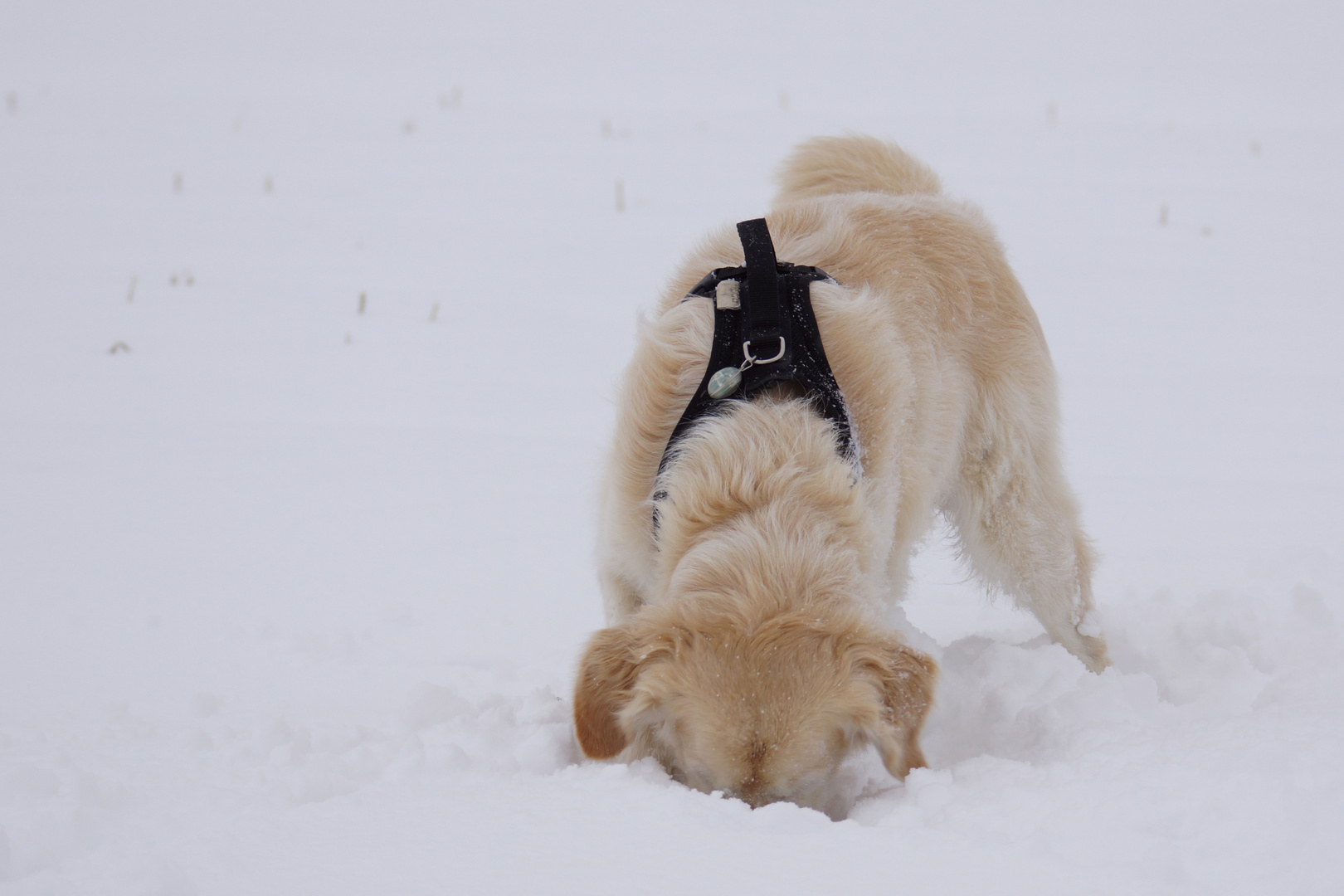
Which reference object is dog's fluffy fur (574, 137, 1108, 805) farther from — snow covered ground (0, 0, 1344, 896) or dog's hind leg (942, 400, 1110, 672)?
snow covered ground (0, 0, 1344, 896)

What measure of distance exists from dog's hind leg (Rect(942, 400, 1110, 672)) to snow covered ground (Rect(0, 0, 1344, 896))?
0.16 meters

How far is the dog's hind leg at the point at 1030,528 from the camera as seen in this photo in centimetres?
316

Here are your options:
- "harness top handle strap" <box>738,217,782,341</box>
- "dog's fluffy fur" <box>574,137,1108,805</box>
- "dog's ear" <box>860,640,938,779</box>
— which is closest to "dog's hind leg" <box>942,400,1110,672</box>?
"dog's fluffy fur" <box>574,137,1108,805</box>

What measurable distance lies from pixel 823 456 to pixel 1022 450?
107 cm

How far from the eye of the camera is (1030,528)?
316 centimetres

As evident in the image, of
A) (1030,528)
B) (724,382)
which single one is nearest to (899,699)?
(724,382)

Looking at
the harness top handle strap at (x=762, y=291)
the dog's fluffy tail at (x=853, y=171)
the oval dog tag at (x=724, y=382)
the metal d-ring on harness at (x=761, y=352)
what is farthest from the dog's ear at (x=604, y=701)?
the dog's fluffy tail at (x=853, y=171)

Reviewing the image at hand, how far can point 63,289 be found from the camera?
5.88 metres

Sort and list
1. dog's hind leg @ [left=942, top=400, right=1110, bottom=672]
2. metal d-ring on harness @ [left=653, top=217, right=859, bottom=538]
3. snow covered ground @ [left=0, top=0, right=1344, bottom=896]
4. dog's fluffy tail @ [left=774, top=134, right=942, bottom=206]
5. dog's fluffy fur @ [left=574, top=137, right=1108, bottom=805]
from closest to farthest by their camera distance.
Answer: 1. snow covered ground @ [left=0, top=0, right=1344, bottom=896]
2. dog's fluffy fur @ [left=574, top=137, right=1108, bottom=805]
3. metal d-ring on harness @ [left=653, top=217, right=859, bottom=538]
4. dog's hind leg @ [left=942, top=400, right=1110, bottom=672]
5. dog's fluffy tail @ [left=774, top=134, right=942, bottom=206]

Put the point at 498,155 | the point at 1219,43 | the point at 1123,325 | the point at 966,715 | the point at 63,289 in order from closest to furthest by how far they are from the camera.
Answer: the point at 966,715 → the point at 63,289 → the point at 1123,325 → the point at 498,155 → the point at 1219,43

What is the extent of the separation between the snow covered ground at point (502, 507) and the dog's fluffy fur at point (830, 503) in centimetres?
17

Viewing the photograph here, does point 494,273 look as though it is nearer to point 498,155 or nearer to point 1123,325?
point 498,155

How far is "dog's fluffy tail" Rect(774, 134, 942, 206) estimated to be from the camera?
12.0 feet

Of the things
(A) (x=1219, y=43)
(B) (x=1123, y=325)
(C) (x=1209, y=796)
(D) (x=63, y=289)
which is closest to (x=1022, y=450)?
(C) (x=1209, y=796)
